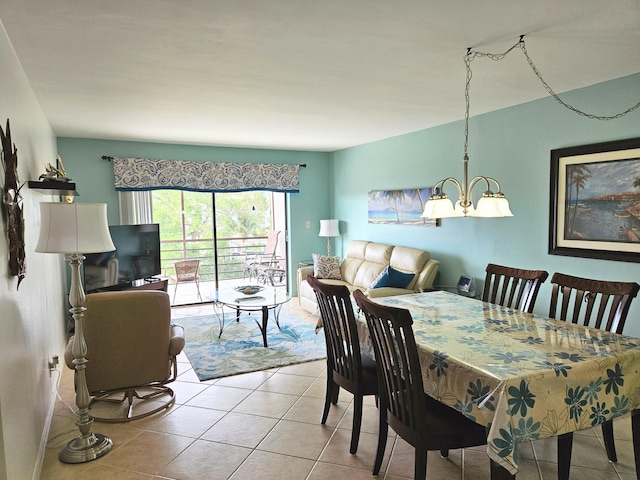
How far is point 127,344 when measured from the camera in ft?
9.85

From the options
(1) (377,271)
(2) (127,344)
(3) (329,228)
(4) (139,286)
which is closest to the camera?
(2) (127,344)

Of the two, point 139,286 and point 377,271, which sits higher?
point 377,271

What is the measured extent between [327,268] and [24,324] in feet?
13.8

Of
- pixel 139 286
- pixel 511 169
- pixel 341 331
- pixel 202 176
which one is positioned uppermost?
pixel 202 176

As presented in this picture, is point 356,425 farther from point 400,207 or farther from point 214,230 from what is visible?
point 214,230

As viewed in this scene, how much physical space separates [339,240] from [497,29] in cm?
513

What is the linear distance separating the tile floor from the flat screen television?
1791 mm

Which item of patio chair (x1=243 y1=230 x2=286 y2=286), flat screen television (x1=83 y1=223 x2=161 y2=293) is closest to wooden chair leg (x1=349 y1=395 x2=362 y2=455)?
flat screen television (x1=83 y1=223 x2=161 y2=293)

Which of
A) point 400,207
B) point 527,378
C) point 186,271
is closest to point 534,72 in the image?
point 527,378

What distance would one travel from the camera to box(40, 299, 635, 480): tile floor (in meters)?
2.41

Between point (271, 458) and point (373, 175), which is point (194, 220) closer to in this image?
point (373, 175)

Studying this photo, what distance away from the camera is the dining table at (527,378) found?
1711mm

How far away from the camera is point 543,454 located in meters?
2.57

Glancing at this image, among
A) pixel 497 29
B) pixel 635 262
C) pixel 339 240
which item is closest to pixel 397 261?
pixel 339 240
